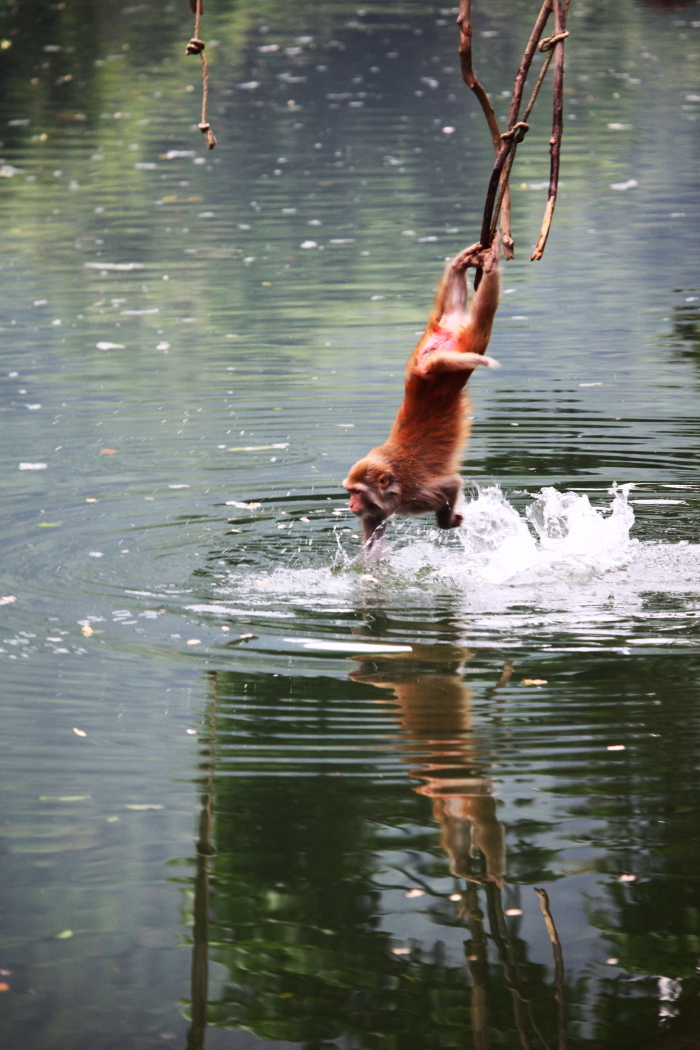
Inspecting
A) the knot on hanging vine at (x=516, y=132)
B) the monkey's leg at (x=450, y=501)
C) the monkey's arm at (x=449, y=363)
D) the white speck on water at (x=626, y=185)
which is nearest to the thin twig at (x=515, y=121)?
the knot on hanging vine at (x=516, y=132)

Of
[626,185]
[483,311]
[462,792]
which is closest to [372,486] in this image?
[483,311]

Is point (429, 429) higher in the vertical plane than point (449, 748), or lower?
higher

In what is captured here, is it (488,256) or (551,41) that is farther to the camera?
(488,256)

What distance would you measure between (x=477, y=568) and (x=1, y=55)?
27941mm

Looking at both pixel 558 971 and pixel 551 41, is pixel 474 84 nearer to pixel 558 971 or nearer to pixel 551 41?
pixel 551 41

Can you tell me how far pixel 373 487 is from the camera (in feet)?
24.1

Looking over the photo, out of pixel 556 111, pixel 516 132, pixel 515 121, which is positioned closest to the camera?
pixel 556 111

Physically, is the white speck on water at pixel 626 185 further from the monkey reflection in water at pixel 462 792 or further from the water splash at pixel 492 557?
the monkey reflection in water at pixel 462 792

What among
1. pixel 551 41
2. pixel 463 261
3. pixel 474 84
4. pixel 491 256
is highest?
pixel 551 41

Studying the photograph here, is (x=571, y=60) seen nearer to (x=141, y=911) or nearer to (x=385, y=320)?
(x=385, y=320)

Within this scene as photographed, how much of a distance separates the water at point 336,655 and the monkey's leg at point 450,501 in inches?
9.3

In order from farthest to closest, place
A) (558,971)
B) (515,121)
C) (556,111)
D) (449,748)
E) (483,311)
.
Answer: (483,311) < (449,748) < (515,121) < (556,111) < (558,971)

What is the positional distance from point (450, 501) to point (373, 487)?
559 millimetres

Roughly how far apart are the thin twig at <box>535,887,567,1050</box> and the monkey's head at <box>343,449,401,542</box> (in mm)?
3107
